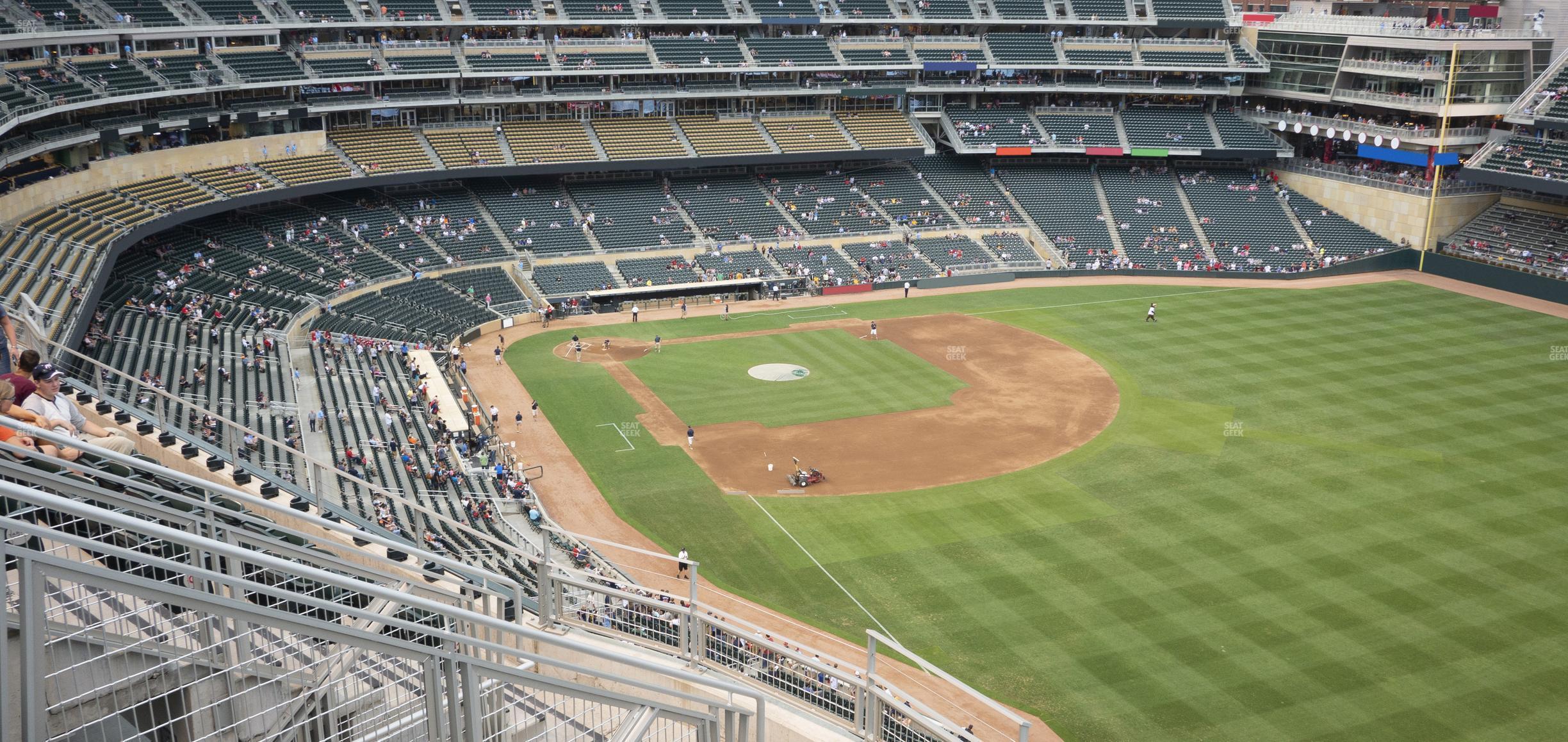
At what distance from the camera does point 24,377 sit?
43.9ft

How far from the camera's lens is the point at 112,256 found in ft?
132

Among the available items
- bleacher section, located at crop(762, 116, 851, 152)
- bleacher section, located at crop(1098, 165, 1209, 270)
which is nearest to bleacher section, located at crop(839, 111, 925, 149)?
bleacher section, located at crop(762, 116, 851, 152)

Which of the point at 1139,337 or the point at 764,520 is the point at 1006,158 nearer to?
the point at 1139,337

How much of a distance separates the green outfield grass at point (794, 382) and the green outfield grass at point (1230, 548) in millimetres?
3303

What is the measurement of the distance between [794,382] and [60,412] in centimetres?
3856

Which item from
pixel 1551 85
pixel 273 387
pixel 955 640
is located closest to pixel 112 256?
pixel 273 387

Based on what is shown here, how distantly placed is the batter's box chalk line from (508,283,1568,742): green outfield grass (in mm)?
642

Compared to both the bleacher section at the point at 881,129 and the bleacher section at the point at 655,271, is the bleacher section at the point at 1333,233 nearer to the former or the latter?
the bleacher section at the point at 881,129

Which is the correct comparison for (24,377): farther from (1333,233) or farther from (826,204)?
(1333,233)

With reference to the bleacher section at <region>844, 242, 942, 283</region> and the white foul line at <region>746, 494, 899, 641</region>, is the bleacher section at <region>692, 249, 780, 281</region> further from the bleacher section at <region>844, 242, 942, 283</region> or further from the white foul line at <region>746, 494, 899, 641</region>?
the white foul line at <region>746, 494, 899, 641</region>

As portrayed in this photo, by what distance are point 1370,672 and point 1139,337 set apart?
31.7 meters

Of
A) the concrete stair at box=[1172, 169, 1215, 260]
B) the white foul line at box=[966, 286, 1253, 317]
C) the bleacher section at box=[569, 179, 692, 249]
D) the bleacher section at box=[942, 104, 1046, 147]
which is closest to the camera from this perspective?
the white foul line at box=[966, 286, 1253, 317]

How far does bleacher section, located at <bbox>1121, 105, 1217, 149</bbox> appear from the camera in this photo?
7944 centimetres

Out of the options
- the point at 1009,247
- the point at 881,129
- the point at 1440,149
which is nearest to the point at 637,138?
the point at 881,129
